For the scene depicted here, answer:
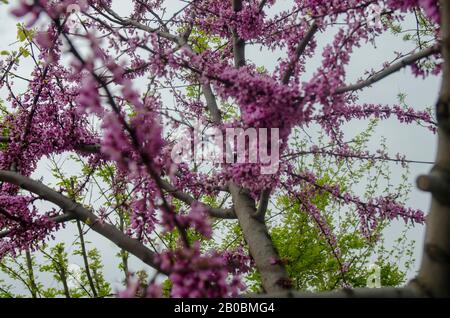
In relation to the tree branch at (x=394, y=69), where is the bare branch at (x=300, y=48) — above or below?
above

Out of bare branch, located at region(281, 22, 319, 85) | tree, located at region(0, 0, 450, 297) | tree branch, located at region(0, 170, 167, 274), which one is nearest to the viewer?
tree, located at region(0, 0, 450, 297)

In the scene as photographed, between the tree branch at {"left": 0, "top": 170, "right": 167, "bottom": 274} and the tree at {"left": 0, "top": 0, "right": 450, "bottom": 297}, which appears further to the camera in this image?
the tree branch at {"left": 0, "top": 170, "right": 167, "bottom": 274}

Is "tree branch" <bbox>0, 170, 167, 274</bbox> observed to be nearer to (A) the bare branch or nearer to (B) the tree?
(B) the tree

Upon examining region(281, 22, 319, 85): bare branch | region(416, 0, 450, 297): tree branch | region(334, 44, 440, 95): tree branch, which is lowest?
region(416, 0, 450, 297): tree branch

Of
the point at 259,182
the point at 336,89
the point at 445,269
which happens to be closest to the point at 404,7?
the point at 336,89

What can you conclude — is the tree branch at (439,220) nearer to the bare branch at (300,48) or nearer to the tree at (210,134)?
the tree at (210,134)

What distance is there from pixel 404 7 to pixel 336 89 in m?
0.91

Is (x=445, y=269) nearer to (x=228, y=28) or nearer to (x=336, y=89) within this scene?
(x=336, y=89)

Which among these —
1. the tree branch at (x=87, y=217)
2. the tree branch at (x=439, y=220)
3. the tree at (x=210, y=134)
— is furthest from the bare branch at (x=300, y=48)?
the tree branch at (x=87, y=217)

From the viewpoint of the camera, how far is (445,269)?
74.2 inches

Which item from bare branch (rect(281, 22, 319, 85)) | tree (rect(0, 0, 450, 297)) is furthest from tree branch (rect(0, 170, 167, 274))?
bare branch (rect(281, 22, 319, 85))

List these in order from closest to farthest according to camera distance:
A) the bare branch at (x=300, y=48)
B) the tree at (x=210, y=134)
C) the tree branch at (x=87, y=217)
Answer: the tree at (x=210, y=134)
the bare branch at (x=300, y=48)
the tree branch at (x=87, y=217)
